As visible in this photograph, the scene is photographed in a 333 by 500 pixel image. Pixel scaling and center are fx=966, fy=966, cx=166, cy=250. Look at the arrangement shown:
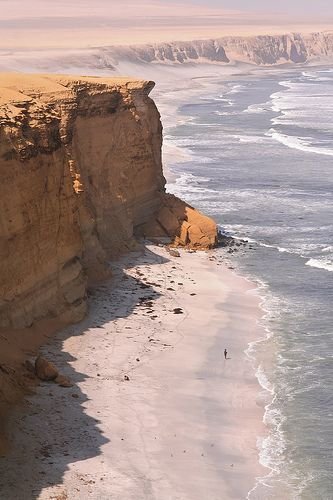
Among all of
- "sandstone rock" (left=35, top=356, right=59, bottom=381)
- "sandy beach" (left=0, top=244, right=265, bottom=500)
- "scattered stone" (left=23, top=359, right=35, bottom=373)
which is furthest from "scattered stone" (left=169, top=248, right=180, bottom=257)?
"sandstone rock" (left=35, top=356, right=59, bottom=381)

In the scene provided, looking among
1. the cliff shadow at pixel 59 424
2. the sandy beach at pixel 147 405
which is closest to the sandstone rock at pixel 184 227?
the sandy beach at pixel 147 405

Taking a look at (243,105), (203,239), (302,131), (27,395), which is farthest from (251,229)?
(243,105)

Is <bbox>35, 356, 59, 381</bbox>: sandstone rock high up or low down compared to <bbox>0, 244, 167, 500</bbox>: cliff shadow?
up

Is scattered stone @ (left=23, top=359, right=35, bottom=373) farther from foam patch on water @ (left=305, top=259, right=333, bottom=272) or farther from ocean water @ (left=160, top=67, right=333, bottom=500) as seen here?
foam patch on water @ (left=305, top=259, right=333, bottom=272)

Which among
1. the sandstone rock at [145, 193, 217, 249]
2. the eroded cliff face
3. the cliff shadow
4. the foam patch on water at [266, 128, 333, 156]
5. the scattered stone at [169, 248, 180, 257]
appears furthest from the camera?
the foam patch on water at [266, 128, 333, 156]

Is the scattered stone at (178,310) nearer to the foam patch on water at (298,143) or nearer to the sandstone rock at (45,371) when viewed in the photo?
the sandstone rock at (45,371)

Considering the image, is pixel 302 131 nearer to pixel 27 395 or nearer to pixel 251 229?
pixel 251 229
